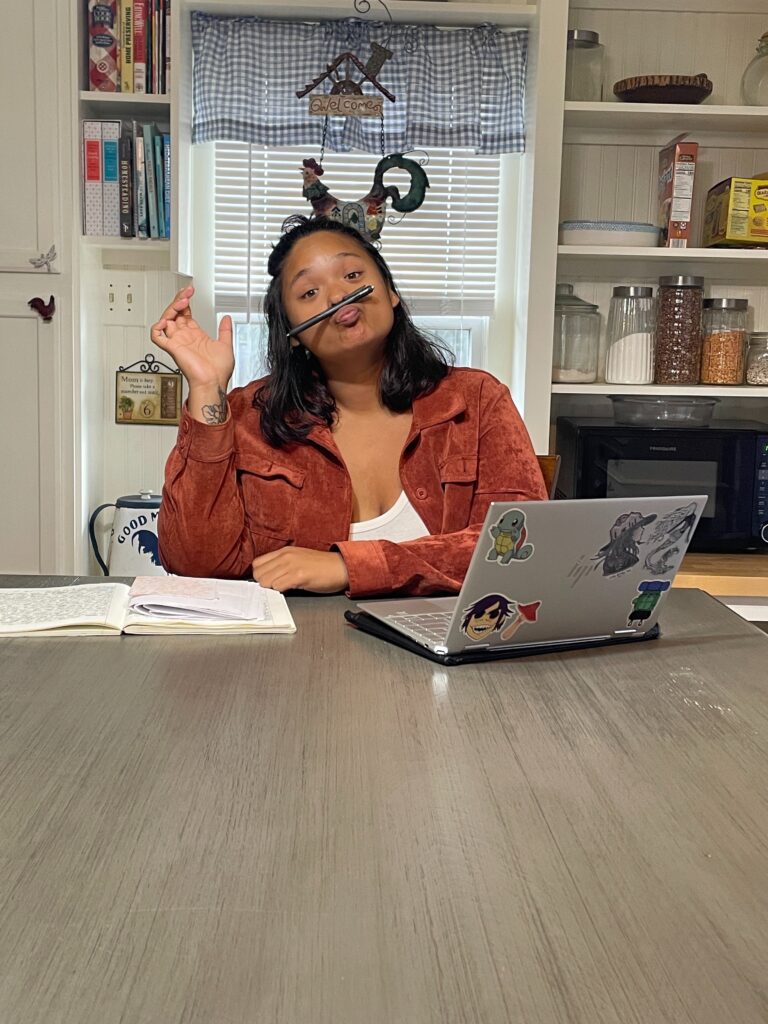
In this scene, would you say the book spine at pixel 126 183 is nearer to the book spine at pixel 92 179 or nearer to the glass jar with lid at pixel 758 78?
the book spine at pixel 92 179

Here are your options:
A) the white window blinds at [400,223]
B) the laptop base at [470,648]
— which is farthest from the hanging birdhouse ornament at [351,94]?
the laptop base at [470,648]

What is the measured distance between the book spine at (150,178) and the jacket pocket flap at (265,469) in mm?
1226

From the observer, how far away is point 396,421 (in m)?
1.95

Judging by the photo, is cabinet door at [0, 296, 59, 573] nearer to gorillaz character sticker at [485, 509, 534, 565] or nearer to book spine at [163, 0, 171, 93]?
book spine at [163, 0, 171, 93]

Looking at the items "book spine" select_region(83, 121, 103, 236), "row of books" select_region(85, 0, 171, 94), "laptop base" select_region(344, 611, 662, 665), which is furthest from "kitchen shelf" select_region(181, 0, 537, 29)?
"laptop base" select_region(344, 611, 662, 665)

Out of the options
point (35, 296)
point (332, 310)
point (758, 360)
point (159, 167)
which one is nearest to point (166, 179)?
point (159, 167)

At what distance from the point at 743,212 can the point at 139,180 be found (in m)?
1.52

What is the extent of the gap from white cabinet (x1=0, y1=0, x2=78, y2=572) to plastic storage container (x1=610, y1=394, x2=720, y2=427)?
1413 millimetres

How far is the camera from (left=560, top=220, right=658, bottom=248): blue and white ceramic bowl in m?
2.71

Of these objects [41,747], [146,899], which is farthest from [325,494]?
[146,899]

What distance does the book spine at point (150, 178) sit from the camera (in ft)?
9.04

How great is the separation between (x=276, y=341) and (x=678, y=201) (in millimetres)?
1288

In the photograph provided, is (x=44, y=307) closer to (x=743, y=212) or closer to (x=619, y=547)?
(x=743, y=212)

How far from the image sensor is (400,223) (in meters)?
2.93
